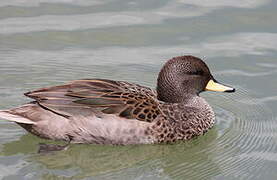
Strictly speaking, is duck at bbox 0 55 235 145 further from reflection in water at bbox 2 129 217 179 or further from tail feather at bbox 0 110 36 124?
reflection in water at bbox 2 129 217 179

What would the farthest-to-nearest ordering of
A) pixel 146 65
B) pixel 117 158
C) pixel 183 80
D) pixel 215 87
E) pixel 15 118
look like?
pixel 146 65, pixel 215 87, pixel 183 80, pixel 15 118, pixel 117 158

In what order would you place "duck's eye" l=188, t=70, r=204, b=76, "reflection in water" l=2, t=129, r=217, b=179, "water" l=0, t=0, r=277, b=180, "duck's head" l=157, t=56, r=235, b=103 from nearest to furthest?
"reflection in water" l=2, t=129, r=217, b=179 → "water" l=0, t=0, r=277, b=180 → "duck's head" l=157, t=56, r=235, b=103 → "duck's eye" l=188, t=70, r=204, b=76

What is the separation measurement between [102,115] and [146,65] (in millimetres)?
2160

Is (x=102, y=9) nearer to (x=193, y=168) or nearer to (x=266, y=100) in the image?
(x=266, y=100)

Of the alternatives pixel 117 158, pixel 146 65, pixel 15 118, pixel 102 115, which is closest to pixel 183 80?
pixel 102 115

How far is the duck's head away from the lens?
8.75 meters

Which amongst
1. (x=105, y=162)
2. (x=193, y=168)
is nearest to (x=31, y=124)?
(x=105, y=162)

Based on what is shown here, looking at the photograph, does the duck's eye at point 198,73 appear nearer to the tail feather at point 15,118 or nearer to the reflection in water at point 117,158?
the reflection in water at point 117,158

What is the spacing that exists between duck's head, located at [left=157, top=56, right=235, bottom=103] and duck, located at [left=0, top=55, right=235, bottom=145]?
2 cm

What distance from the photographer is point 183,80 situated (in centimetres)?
886

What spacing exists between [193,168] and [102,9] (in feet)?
14.2

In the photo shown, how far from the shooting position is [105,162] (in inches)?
315

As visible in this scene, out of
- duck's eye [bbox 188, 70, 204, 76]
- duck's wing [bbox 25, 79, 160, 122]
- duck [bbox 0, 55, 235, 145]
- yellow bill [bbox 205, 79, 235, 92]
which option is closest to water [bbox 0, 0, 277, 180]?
duck [bbox 0, 55, 235, 145]

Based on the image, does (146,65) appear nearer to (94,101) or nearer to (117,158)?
(94,101)
